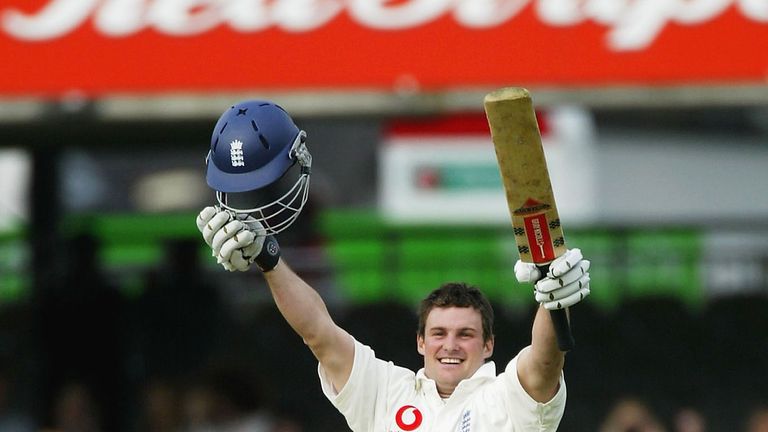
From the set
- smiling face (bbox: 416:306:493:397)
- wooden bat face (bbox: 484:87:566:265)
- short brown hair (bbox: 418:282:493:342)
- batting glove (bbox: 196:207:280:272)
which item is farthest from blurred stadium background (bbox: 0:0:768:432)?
wooden bat face (bbox: 484:87:566:265)

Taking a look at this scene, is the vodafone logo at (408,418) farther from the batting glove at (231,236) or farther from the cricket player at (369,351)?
the batting glove at (231,236)

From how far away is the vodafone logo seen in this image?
4.32 meters

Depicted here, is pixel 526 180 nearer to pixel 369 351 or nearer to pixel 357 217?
pixel 369 351

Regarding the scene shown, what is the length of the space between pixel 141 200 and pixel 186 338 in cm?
322

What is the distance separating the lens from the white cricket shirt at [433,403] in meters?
4.09

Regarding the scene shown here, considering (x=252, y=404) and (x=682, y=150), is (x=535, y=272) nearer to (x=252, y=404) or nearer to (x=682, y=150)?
(x=252, y=404)

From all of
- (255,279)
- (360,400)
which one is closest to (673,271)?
(255,279)

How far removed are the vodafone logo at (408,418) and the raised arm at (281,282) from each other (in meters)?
0.19

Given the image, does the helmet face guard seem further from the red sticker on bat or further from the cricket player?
the red sticker on bat

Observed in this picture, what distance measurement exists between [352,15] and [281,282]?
347 centimetres

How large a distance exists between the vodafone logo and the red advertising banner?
134 inches

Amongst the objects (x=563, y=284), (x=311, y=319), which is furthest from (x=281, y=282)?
(x=563, y=284)

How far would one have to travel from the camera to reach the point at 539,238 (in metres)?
3.81

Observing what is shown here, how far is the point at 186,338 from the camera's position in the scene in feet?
29.7
